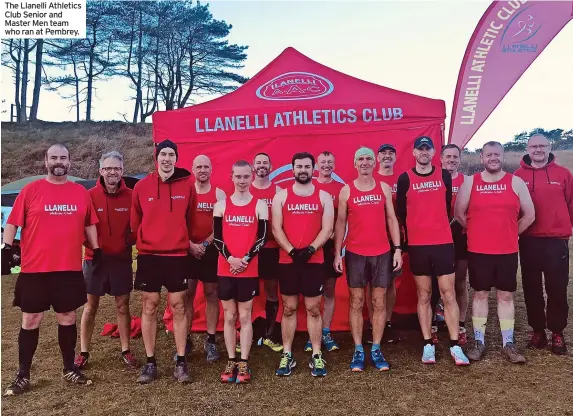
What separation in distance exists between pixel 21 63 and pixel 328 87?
76.6 feet

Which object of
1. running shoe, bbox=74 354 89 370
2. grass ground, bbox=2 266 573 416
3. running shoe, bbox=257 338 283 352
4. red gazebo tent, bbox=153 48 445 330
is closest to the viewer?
grass ground, bbox=2 266 573 416

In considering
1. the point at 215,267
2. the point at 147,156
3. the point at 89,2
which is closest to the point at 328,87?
the point at 215,267

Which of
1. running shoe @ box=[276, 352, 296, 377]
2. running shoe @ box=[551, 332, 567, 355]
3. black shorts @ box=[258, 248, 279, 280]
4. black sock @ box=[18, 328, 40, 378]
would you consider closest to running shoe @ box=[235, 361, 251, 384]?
running shoe @ box=[276, 352, 296, 377]

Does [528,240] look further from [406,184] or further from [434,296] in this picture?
[406,184]

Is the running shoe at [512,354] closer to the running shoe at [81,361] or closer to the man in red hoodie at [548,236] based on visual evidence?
the man in red hoodie at [548,236]

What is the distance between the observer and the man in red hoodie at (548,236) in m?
4.20

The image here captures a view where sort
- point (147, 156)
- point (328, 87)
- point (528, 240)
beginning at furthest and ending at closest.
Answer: point (147, 156) → point (328, 87) → point (528, 240)

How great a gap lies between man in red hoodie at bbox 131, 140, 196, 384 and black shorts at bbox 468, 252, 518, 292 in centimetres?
262

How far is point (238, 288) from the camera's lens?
368cm

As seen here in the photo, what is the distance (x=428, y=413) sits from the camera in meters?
3.14

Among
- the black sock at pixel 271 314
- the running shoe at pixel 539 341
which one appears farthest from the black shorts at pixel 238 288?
the running shoe at pixel 539 341

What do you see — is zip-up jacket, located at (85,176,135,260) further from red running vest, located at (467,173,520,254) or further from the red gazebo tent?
red running vest, located at (467,173,520,254)

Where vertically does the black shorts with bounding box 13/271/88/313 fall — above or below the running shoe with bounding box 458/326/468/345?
above

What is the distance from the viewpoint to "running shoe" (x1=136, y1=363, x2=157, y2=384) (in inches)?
146
